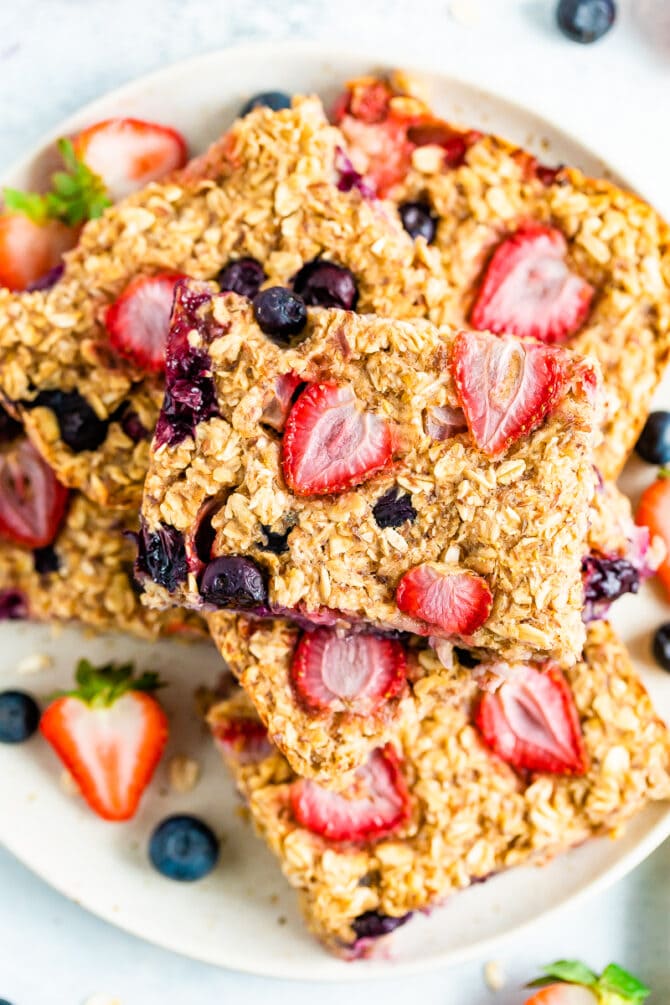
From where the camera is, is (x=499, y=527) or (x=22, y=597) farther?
(x=22, y=597)

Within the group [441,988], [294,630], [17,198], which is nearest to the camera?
[294,630]

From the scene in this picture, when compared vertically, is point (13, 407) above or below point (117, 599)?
above

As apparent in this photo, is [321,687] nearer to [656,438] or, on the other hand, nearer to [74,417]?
[74,417]

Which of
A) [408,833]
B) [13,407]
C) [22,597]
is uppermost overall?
[13,407]

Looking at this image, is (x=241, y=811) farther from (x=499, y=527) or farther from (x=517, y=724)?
(x=499, y=527)

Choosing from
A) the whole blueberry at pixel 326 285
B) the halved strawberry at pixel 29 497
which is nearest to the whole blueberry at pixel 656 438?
the whole blueberry at pixel 326 285

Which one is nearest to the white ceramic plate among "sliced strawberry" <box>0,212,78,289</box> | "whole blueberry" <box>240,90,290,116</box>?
"whole blueberry" <box>240,90,290,116</box>

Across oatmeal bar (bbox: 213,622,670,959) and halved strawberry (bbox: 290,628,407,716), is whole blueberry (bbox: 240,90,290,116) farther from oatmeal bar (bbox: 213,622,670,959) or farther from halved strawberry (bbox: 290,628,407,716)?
oatmeal bar (bbox: 213,622,670,959)

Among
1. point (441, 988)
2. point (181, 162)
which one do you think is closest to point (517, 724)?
point (441, 988)
